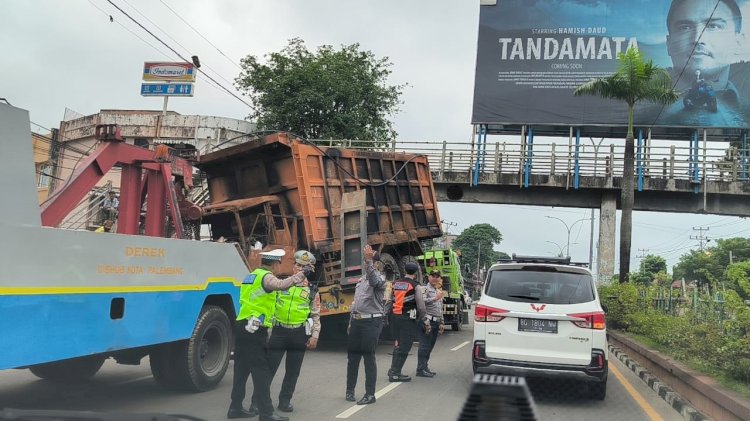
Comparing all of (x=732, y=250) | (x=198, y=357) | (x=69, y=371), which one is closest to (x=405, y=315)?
(x=198, y=357)

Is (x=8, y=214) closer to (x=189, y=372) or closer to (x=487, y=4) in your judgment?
(x=189, y=372)

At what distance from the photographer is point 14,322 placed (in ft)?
14.2

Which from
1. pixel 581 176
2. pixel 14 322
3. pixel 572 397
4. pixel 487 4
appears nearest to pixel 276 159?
pixel 572 397

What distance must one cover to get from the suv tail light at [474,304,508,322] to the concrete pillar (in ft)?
64.0

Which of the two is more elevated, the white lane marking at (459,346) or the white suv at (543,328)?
the white suv at (543,328)

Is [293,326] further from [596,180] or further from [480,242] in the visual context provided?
[480,242]

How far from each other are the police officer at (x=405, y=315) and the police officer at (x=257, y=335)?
2.83m

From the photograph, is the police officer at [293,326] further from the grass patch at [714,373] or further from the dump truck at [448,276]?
the dump truck at [448,276]

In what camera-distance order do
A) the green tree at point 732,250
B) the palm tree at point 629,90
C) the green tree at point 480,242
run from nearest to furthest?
1. the palm tree at point 629,90
2. the green tree at point 732,250
3. the green tree at point 480,242

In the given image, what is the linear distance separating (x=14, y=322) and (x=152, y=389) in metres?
3.33

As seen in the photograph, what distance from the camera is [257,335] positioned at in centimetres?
610

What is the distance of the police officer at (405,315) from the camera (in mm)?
8672

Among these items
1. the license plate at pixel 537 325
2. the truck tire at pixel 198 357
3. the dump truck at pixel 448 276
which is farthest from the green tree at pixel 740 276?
the dump truck at pixel 448 276

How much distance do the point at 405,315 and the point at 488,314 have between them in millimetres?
1792
